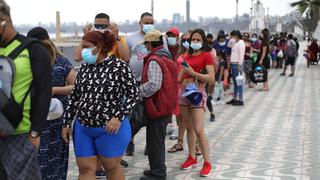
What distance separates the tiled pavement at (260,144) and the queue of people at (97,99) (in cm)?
24

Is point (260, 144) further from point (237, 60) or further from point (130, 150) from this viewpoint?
point (237, 60)

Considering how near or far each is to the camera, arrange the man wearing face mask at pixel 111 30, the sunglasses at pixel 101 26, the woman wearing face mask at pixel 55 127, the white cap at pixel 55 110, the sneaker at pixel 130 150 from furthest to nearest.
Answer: the sneaker at pixel 130 150 → the sunglasses at pixel 101 26 → the man wearing face mask at pixel 111 30 → the woman wearing face mask at pixel 55 127 → the white cap at pixel 55 110

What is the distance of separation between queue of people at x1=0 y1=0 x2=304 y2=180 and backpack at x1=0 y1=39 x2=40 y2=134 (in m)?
0.01

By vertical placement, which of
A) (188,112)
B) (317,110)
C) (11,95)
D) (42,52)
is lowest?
(317,110)

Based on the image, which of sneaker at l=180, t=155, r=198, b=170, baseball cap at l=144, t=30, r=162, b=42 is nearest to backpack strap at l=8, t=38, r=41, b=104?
baseball cap at l=144, t=30, r=162, b=42

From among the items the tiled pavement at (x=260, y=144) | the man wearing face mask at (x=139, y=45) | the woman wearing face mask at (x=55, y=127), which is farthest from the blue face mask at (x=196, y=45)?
the woman wearing face mask at (x=55, y=127)

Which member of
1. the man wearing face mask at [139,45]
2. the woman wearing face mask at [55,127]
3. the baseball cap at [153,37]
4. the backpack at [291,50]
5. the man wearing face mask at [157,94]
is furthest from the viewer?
the backpack at [291,50]

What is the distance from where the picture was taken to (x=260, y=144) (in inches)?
287

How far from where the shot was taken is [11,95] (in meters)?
2.95

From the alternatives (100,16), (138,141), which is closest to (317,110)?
(138,141)

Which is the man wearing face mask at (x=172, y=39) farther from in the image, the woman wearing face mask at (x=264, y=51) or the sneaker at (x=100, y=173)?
the woman wearing face mask at (x=264, y=51)

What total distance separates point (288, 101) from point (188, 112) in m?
7.08

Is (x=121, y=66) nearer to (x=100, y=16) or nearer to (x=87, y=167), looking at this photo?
(x=87, y=167)

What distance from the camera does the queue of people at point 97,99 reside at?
3023 millimetres
